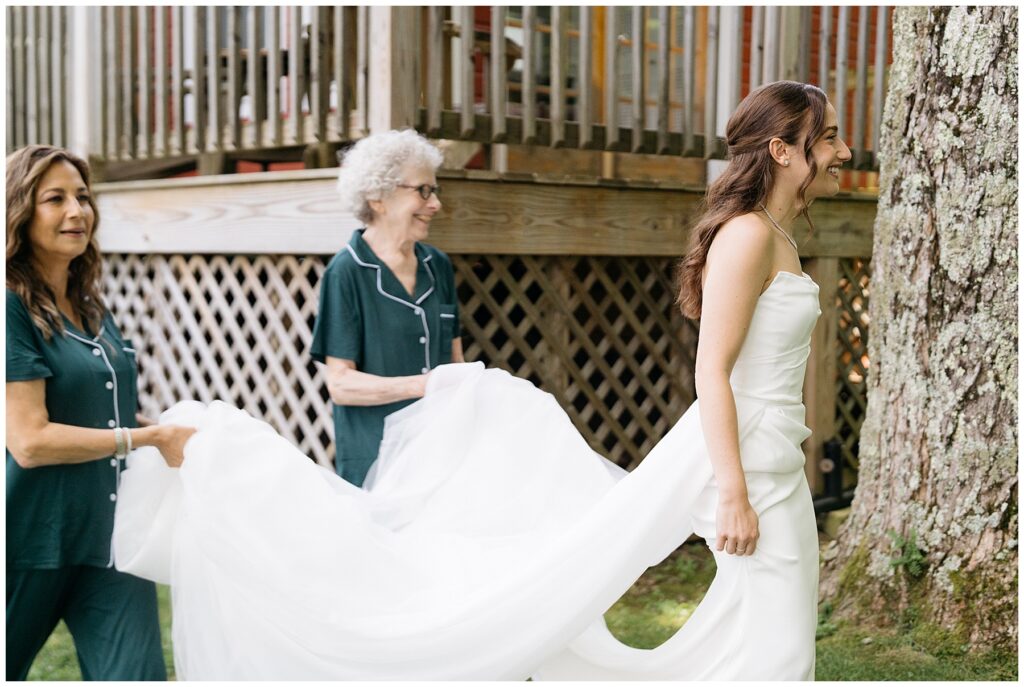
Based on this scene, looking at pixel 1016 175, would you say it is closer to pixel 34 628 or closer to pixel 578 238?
pixel 578 238

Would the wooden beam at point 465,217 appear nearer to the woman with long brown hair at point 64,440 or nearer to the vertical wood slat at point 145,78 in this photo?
the vertical wood slat at point 145,78

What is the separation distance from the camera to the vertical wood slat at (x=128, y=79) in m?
6.78

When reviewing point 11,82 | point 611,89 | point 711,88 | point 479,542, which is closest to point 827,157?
point 479,542

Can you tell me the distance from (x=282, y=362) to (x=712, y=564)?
256 cm

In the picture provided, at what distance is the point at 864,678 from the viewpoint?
4.19 metres

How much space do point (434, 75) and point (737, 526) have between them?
2.99 metres

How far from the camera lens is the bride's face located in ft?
9.30

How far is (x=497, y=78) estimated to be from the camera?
523 cm

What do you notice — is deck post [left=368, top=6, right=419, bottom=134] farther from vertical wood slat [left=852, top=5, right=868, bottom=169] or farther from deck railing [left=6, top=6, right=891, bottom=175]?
vertical wood slat [left=852, top=5, right=868, bottom=169]

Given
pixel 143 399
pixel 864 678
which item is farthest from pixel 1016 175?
pixel 143 399

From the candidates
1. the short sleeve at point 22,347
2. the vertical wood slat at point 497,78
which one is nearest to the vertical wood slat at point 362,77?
the vertical wood slat at point 497,78

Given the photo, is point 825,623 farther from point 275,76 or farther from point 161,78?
point 161,78

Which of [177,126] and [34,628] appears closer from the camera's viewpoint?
[34,628]

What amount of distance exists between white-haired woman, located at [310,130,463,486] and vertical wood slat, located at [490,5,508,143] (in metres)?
1.05
